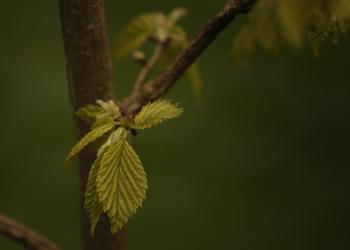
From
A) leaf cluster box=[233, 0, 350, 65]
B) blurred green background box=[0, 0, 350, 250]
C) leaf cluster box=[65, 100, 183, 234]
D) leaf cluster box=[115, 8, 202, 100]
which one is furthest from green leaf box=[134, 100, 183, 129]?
blurred green background box=[0, 0, 350, 250]

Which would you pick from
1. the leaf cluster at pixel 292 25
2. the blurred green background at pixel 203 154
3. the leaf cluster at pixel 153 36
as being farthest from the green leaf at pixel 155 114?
the blurred green background at pixel 203 154

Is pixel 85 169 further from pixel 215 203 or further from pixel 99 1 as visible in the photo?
pixel 215 203

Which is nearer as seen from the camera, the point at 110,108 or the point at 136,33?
the point at 110,108

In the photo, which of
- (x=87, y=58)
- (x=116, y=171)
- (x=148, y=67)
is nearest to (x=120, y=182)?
(x=116, y=171)

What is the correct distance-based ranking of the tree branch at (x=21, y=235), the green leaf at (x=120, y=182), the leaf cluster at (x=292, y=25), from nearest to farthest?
the leaf cluster at (x=292, y=25)
the green leaf at (x=120, y=182)
the tree branch at (x=21, y=235)

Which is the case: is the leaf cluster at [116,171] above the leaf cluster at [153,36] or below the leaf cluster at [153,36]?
below

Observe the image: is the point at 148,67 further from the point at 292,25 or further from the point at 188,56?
the point at 292,25

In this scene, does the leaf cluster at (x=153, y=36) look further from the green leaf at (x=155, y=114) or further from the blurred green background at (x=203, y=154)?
the blurred green background at (x=203, y=154)
